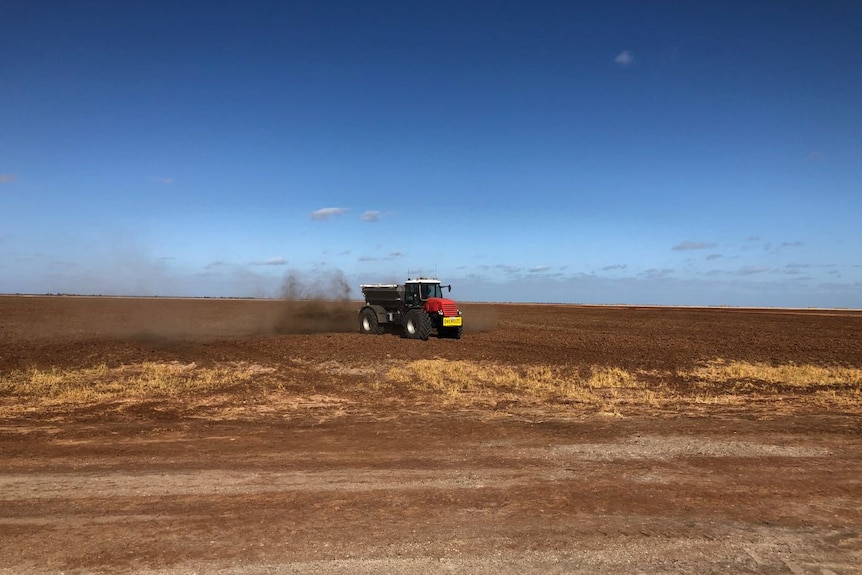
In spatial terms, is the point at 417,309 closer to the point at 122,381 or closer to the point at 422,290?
the point at 422,290

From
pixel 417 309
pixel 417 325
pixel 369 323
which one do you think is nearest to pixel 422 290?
pixel 417 309

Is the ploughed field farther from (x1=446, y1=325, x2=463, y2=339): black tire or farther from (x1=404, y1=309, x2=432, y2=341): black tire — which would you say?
(x1=446, y1=325, x2=463, y2=339): black tire

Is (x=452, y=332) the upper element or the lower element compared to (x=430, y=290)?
lower

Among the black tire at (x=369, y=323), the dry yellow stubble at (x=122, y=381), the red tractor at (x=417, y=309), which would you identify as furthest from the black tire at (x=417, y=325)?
the dry yellow stubble at (x=122, y=381)

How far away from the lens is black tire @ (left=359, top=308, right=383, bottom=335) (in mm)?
29516

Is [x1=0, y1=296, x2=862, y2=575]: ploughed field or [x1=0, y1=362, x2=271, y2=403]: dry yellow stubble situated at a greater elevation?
[x1=0, y1=362, x2=271, y2=403]: dry yellow stubble

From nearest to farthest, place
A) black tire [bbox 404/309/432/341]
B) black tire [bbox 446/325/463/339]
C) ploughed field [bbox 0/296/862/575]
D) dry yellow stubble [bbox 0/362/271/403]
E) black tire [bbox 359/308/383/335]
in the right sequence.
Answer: ploughed field [bbox 0/296/862/575] < dry yellow stubble [bbox 0/362/271/403] < black tire [bbox 404/309/432/341] < black tire [bbox 446/325/463/339] < black tire [bbox 359/308/383/335]

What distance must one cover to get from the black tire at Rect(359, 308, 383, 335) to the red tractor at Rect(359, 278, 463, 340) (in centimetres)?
9

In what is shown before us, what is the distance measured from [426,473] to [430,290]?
1982 cm

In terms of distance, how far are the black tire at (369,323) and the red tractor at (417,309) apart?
0.30 feet

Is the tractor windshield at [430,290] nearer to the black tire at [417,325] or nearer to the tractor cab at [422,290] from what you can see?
the tractor cab at [422,290]

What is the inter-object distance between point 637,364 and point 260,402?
13.4 m

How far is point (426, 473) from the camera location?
7469mm

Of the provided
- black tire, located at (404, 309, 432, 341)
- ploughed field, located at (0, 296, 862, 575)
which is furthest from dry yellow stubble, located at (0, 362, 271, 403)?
black tire, located at (404, 309, 432, 341)
